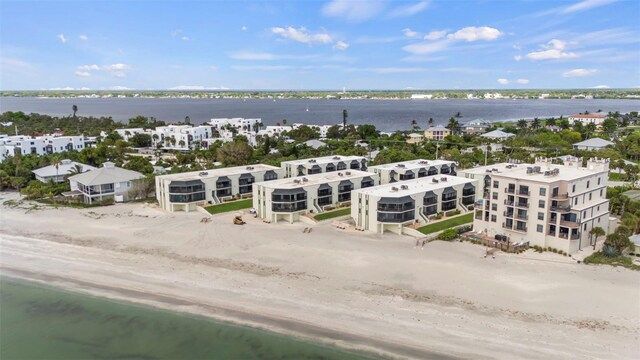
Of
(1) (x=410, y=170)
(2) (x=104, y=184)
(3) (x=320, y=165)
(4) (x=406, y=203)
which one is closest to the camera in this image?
(4) (x=406, y=203)

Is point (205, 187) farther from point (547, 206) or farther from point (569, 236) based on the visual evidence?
point (569, 236)

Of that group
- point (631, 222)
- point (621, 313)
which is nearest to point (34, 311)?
point (621, 313)

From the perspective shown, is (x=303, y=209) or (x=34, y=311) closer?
(x=34, y=311)

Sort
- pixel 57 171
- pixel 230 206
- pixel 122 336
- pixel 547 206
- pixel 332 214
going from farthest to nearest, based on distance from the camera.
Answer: pixel 57 171 < pixel 230 206 < pixel 332 214 < pixel 547 206 < pixel 122 336

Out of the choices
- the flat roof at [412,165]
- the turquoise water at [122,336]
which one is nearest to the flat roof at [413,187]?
the flat roof at [412,165]

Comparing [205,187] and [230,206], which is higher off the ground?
[205,187]

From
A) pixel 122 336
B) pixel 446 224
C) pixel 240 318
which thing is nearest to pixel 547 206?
pixel 446 224

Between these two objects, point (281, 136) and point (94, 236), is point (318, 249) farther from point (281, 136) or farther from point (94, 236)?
point (281, 136)
